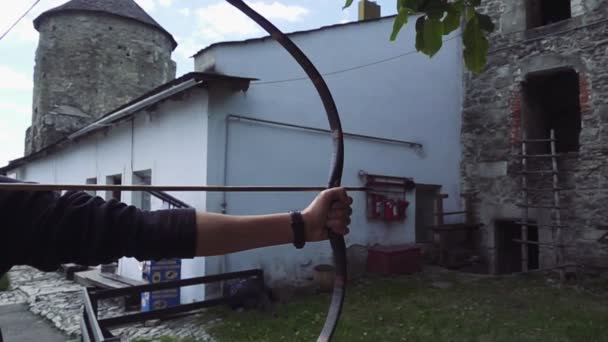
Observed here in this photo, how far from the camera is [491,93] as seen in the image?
25.7 feet

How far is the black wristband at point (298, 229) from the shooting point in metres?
1.09

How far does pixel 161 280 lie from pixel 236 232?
449 centimetres

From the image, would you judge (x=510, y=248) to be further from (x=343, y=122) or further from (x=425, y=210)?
(x=343, y=122)

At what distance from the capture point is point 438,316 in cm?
453

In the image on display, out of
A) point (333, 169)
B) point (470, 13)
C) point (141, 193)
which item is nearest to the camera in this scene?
point (333, 169)

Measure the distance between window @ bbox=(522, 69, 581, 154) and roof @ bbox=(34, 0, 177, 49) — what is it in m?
11.9

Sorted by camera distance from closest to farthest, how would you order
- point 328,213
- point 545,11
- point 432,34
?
point 328,213 → point 432,34 → point 545,11

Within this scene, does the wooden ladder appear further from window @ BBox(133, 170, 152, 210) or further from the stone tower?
the stone tower

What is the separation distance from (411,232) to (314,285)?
2.49m

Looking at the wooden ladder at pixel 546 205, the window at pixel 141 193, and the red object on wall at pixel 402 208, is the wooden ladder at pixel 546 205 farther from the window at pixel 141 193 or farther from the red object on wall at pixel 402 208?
the window at pixel 141 193

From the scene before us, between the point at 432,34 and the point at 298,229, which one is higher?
the point at 432,34

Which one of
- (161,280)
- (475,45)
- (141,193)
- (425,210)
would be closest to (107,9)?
(141,193)

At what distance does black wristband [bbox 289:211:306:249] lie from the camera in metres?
1.09

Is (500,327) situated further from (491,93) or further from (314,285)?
(491,93)
